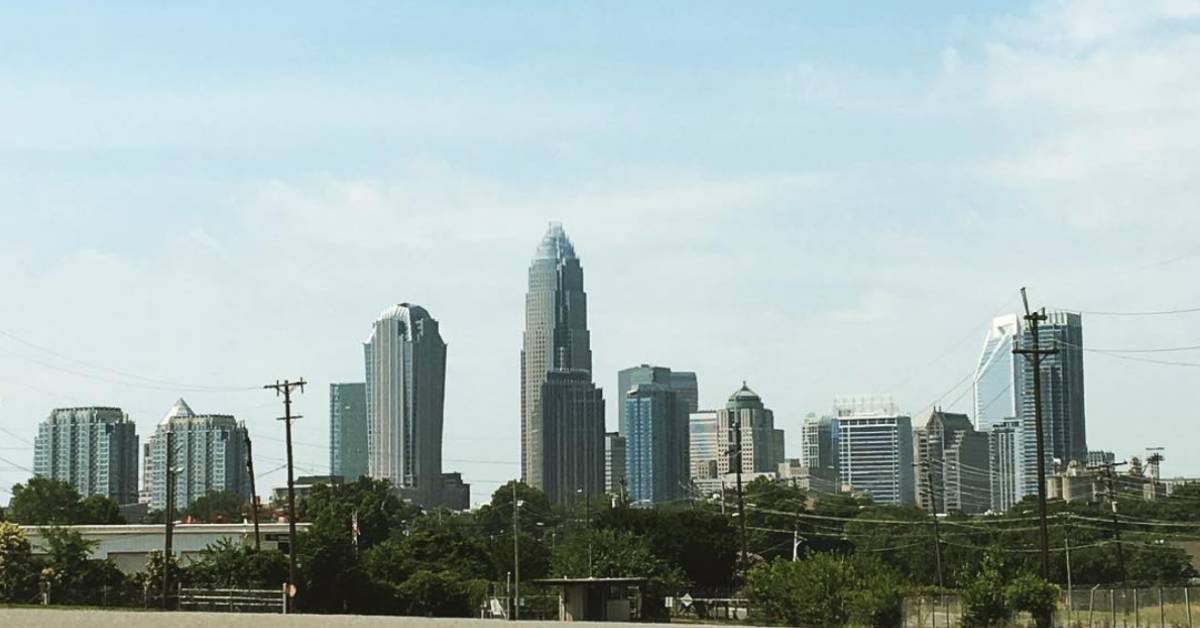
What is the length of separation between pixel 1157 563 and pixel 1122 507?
56.7 metres

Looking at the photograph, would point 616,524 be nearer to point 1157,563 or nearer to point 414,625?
point 1157,563

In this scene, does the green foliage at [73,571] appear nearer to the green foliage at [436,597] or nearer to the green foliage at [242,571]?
the green foliage at [242,571]

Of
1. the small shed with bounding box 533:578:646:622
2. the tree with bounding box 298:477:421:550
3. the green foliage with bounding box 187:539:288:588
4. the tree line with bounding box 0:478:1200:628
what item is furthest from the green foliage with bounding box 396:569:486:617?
the tree with bounding box 298:477:421:550

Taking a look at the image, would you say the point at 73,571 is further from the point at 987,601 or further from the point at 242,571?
the point at 987,601

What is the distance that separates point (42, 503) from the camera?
169 m

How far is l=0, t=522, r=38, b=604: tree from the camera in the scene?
8344cm

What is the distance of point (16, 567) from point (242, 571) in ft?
42.2

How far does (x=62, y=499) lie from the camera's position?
17200 cm

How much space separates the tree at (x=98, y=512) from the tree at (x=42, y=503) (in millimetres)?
445

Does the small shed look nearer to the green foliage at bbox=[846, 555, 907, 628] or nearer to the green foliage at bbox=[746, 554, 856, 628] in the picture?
the green foliage at bbox=[746, 554, 856, 628]

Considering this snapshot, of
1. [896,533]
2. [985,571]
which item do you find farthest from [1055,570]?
[985,571]

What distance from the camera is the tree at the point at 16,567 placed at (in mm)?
83438

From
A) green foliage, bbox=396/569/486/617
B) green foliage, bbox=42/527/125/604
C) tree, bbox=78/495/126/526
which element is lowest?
green foliage, bbox=396/569/486/617

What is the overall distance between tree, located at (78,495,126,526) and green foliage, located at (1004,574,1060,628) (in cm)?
12466
